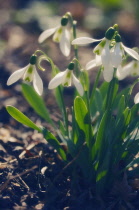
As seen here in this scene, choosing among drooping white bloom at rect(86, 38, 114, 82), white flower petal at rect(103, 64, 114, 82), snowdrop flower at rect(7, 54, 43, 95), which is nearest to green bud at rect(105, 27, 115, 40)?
drooping white bloom at rect(86, 38, 114, 82)

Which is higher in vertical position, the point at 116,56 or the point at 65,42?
the point at 65,42

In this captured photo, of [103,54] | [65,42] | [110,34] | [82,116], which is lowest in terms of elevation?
[82,116]

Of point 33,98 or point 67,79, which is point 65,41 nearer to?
point 67,79

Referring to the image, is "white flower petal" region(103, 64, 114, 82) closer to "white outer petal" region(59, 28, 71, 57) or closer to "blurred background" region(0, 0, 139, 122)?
"white outer petal" region(59, 28, 71, 57)

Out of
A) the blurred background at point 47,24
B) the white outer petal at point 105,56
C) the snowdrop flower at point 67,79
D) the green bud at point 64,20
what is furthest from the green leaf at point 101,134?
the blurred background at point 47,24

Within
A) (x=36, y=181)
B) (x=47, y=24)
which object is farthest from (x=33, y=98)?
(x=47, y=24)

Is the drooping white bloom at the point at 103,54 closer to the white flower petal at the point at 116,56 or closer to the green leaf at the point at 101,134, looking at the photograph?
the white flower petal at the point at 116,56
